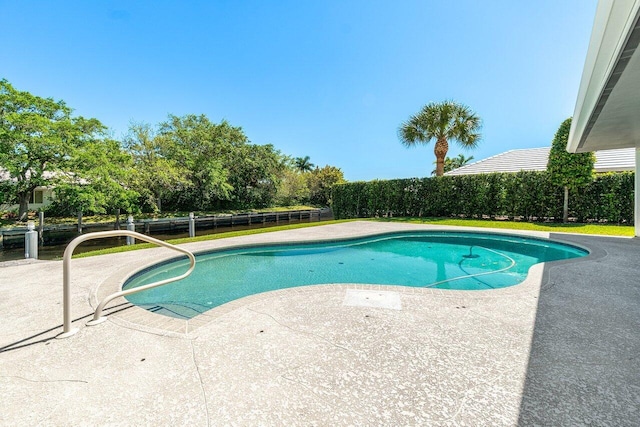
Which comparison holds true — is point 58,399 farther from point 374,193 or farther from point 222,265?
point 374,193

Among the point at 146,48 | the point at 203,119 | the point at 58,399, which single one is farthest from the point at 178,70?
the point at 58,399

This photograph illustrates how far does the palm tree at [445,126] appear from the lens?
52.4 feet

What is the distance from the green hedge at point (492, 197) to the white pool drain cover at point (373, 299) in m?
13.4

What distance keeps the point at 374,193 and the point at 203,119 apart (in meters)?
18.5

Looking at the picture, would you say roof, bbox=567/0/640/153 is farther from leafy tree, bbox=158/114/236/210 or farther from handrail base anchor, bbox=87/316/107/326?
leafy tree, bbox=158/114/236/210

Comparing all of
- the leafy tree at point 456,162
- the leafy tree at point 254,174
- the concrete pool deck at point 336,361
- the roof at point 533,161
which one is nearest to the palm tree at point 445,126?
the roof at point 533,161

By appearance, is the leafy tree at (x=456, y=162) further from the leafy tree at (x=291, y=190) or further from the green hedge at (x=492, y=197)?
the green hedge at (x=492, y=197)

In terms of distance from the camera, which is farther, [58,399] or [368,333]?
[368,333]

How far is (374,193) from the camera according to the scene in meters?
19.2

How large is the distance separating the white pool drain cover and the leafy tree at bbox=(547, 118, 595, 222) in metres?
12.8

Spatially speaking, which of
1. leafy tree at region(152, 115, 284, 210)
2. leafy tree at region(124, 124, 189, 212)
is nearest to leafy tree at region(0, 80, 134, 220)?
leafy tree at region(124, 124, 189, 212)

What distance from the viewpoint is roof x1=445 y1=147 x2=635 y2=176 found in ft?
47.4

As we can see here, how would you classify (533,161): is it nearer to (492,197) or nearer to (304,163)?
(492,197)

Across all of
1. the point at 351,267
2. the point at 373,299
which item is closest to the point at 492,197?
the point at 351,267
